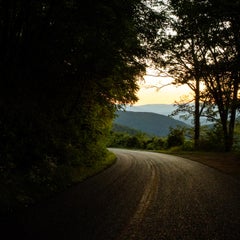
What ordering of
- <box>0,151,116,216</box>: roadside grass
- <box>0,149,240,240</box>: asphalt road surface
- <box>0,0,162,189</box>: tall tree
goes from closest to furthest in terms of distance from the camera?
<box>0,149,240,240</box>: asphalt road surface
<box>0,151,116,216</box>: roadside grass
<box>0,0,162,189</box>: tall tree

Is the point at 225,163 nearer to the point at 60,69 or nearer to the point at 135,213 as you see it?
the point at 60,69

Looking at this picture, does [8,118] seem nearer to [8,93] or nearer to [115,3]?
[8,93]

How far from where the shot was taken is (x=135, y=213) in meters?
8.81

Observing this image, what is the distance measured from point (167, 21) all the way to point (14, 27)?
717 cm

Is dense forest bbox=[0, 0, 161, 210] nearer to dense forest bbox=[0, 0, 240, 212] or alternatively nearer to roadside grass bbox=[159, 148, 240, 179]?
dense forest bbox=[0, 0, 240, 212]

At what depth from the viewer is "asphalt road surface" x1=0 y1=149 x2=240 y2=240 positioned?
711 centimetres

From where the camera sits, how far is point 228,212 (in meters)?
9.20

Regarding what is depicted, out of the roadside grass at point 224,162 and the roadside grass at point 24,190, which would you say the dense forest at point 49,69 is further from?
the roadside grass at point 224,162

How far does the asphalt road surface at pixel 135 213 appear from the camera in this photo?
711 centimetres

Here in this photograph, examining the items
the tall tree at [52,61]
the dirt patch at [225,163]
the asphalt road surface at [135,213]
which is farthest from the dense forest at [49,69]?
the dirt patch at [225,163]

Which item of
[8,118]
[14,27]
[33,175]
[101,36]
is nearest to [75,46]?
[101,36]

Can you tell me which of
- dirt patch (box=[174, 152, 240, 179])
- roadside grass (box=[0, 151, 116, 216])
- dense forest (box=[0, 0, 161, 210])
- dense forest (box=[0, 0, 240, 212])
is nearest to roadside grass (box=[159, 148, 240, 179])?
dirt patch (box=[174, 152, 240, 179])

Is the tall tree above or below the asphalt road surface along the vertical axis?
above

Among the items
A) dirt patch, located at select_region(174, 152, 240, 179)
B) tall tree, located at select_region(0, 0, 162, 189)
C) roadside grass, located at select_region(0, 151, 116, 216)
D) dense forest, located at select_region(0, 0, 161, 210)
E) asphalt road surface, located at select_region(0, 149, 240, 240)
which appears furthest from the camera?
dirt patch, located at select_region(174, 152, 240, 179)
